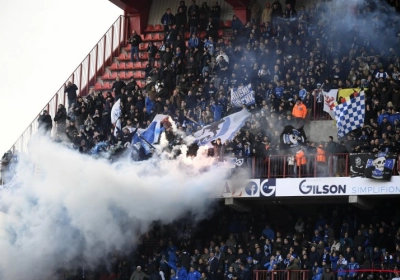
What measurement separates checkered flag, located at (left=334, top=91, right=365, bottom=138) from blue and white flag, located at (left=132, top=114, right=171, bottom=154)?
5.61 meters

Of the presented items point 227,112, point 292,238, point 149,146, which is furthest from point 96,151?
point 292,238

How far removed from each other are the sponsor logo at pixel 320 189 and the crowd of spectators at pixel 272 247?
45.9 inches

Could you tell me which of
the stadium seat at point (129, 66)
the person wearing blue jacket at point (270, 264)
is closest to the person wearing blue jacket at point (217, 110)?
the person wearing blue jacket at point (270, 264)

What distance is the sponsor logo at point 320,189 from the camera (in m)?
32.5

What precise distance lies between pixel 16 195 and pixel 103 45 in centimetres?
993

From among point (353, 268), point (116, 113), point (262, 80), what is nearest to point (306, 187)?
point (353, 268)

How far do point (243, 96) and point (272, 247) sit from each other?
556 cm

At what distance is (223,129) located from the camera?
35.2 meters

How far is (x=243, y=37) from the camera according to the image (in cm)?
4000

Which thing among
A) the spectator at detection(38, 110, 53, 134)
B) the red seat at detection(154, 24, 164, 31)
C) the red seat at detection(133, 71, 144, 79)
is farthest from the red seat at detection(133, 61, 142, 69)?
the spectator at detection(38, 110, 53, 134)

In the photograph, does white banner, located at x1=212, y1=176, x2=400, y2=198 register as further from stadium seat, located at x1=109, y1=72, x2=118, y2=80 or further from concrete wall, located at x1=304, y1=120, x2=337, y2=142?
stadium seat, located at x1=109, y1=72, x2=118, y2=80

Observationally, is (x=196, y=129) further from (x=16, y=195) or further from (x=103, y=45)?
(x=103, y=45)

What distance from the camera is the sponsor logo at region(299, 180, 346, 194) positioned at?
32.5 meters

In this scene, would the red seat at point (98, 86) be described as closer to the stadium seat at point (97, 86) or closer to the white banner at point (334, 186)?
the stadium seat at point (97, 86)
